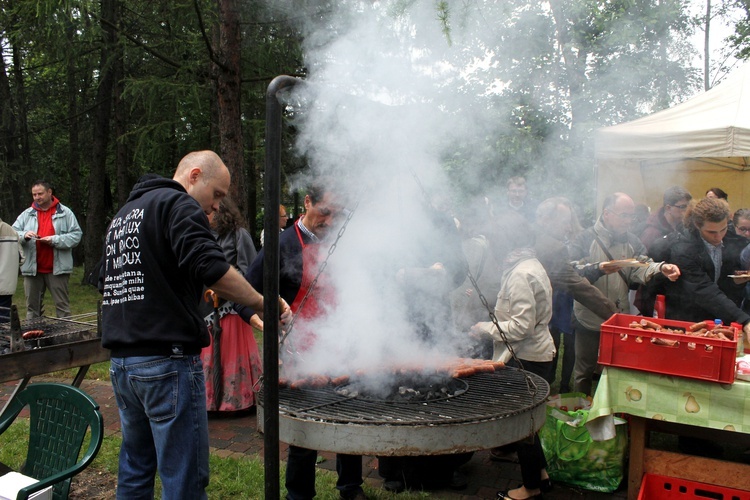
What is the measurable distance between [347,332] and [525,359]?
4.18ft

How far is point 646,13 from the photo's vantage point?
5676 millimetres

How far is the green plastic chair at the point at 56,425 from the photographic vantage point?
2535mm

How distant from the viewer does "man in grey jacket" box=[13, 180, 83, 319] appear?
22.9 ft

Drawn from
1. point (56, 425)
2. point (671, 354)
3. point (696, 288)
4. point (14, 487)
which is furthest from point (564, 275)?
point (14, 487)

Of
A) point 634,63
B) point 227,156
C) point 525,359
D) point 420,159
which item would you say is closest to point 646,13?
point 634,63

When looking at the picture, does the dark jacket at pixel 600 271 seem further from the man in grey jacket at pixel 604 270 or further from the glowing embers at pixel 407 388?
the glowing embers at pixel 407 388

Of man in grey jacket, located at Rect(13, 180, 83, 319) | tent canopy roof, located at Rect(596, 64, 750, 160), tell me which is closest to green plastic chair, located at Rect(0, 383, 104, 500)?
man in grey jacket, located at Rect(13, 180, 83, 319)

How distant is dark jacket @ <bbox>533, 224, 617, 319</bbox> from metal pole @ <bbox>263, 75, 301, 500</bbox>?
8.78 ft

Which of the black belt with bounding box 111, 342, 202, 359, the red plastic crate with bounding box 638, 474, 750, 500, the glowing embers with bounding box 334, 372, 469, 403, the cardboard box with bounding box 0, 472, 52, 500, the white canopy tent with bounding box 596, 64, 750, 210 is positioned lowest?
the red plastic crate with bounding box 638, 474, 750, 500

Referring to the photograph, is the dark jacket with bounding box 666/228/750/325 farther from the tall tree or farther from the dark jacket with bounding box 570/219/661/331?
the tall tree

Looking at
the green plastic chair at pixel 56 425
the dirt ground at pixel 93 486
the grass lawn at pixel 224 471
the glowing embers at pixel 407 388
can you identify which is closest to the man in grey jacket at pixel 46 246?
the grass lawn at pixel 224 471

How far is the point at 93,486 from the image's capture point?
3.63 metres

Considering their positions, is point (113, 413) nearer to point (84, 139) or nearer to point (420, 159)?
point (420, 159)

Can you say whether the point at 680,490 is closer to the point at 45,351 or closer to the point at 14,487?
the point at 14,487
